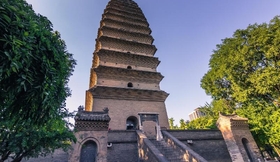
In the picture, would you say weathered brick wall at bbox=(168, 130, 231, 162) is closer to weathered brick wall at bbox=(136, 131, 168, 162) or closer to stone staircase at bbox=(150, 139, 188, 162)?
stone staircase at bbox=(150, 139, 188, 162)

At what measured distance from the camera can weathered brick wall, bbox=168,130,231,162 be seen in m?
10.8

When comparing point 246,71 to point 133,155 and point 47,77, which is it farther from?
point 47,77

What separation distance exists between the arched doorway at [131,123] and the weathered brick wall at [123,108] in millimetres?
463

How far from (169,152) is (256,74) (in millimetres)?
9374

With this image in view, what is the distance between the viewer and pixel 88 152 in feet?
27.8

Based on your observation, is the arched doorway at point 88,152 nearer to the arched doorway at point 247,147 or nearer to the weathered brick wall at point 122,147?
the weathered brick wall at point 122,147

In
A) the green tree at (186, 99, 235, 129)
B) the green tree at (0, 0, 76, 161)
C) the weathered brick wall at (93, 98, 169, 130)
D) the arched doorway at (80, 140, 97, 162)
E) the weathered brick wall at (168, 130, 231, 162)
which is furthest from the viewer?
the green tree at (186, 99, 235, 129)

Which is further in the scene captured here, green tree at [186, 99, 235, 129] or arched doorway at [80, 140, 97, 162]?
green tree at [186, 99, 235, 129]

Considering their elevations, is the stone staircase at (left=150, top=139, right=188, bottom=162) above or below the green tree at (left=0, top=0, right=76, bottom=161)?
below

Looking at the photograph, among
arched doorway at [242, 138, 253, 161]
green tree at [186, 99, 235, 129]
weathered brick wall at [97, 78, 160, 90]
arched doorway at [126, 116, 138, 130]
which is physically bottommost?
arched doorway at [242, 138, 253, 161]

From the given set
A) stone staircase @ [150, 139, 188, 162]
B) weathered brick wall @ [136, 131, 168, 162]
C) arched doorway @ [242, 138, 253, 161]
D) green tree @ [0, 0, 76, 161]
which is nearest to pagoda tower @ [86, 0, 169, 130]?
weathered brick wall @ [136, 131, 168, 162]

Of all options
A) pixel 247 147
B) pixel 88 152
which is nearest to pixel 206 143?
pixel 247 147

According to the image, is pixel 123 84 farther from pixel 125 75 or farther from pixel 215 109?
pixel 215 109

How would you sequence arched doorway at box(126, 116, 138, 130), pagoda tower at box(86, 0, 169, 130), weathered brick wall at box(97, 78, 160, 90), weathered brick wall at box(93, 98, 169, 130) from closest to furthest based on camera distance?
weathered brick wall at box(93, 98, 169, 130) < pagoda tower at box(86, 0, 169, 130) < arched doorway at box(126, 116, 138, 130) < weathered brick wall at box(97, 78, 160, 90)
